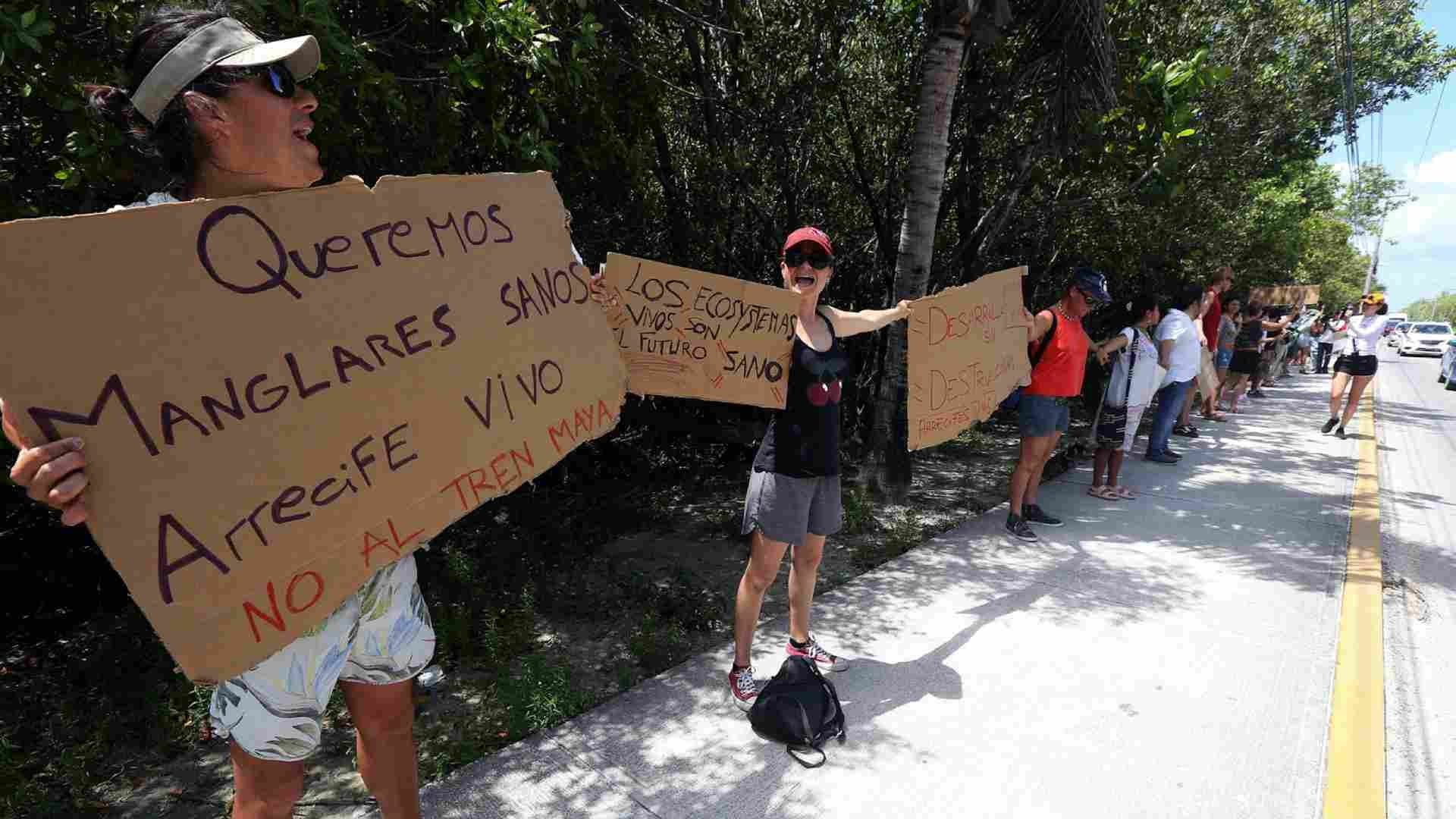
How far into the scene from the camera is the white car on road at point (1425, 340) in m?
27.6

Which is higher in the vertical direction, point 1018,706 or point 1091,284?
point 1091,284

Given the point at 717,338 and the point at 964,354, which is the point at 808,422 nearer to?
the point at 717,338

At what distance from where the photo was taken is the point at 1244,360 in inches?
403

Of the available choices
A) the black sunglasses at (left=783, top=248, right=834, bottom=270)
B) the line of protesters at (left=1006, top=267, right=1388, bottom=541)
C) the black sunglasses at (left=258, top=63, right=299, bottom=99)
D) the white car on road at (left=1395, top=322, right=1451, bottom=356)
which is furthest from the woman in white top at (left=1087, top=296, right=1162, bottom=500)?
the white car on road at (left=1395, top=322, right=1451, bottom=356)

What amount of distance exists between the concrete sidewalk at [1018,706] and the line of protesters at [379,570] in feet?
1.29

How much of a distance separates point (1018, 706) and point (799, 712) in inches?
38.6

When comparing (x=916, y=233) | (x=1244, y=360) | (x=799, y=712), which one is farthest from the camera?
(x=1244, y=360)

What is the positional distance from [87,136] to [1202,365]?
875 cm

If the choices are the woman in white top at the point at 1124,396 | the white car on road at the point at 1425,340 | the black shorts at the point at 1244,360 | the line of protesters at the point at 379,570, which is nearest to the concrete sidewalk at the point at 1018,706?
the line of protesters at the point at 379,570

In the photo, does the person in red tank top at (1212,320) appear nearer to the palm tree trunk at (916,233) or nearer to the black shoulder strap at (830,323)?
the palm tree trunk at (916,233)

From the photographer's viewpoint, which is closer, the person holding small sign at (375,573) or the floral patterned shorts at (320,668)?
the person holding small sign at (375,573)

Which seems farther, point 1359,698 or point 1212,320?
point 1212,320

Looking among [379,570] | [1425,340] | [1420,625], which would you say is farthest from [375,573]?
[1425,340]

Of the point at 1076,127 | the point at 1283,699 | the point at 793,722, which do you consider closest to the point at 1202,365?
the point at 1076,127
